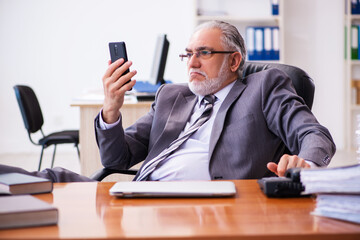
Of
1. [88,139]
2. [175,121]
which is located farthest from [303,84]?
[88,139]

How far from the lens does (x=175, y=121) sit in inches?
76.1

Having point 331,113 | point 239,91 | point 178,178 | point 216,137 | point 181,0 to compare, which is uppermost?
point 181,0

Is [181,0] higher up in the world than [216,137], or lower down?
higher up

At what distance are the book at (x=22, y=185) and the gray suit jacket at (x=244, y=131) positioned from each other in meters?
0.60

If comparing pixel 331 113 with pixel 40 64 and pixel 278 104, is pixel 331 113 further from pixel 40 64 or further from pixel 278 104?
pixel 278 104

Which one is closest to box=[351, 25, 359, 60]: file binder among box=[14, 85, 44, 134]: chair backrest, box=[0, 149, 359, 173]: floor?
box=[0, 149, 359, 173]: floor

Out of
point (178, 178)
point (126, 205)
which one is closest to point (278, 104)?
point (178, 178)

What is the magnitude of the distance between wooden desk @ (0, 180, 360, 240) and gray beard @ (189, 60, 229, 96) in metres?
0.85

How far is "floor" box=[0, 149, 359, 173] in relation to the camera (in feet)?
15.8

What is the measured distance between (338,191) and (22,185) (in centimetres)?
72

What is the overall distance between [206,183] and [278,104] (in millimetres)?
671

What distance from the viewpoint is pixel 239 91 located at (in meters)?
1.88

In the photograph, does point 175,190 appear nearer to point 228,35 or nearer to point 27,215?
point 27,215

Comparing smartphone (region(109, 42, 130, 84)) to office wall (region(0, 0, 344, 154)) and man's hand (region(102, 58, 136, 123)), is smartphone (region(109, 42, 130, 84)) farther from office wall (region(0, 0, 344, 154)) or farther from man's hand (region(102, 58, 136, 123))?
office wall (region(0, 0, 344, 154))
